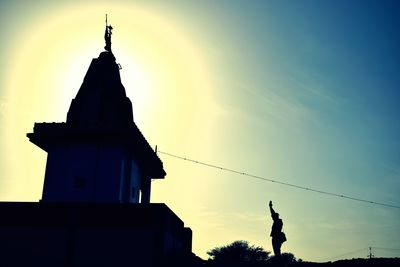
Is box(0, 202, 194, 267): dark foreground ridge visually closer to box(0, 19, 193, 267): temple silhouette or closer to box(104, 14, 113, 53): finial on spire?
box(0, 19, 193, 267): temple silhouette

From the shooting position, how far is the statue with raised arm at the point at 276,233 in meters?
17.9

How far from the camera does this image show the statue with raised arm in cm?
1792

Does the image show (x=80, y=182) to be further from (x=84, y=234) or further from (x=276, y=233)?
(x=276, y=233)

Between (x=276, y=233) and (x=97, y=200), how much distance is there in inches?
316

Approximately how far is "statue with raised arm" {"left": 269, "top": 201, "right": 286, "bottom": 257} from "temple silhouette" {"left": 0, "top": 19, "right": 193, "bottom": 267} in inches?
153

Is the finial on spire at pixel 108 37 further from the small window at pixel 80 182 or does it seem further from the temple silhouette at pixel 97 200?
the small window at pixel 80 182

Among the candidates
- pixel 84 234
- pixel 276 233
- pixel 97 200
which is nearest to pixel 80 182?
pixel 97 200

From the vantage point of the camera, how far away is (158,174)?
23578mm

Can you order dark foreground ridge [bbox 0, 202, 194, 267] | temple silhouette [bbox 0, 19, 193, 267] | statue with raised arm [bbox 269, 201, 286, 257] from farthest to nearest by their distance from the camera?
1. statue with raised arm [bbox 269, 201, 286, 257]
2. temple silhouette [bbox 0, 19, 193, 267]
3. dark foreground ridge [bbox 0, 202, 194, 267]

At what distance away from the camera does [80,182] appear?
18203 mm

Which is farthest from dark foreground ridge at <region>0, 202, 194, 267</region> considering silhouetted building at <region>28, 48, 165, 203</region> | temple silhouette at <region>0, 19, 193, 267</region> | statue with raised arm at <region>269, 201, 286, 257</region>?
statue with raised arm at <region>269, 201, 286, 257</region>

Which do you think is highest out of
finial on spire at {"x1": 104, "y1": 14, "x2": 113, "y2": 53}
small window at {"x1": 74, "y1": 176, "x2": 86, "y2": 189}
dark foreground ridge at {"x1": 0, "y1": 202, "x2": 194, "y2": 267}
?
finial on spire at {"x1": 104, "y1": 14, "x2": 113, "y2": 53}

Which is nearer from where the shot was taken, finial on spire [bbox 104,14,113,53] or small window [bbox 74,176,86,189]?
small window [bbox 74,176,86,189]

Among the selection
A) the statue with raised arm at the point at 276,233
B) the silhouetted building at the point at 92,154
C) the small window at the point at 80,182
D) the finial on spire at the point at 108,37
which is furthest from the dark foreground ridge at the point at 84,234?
the finial on spire at the point at 108,37
